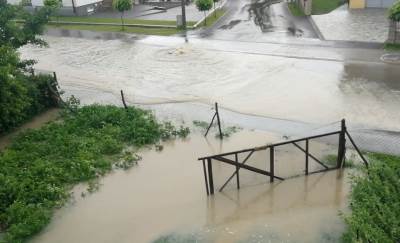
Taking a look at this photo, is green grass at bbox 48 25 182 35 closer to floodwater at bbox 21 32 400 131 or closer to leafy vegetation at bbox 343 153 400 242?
floodwater at bbox 21 32 400 131

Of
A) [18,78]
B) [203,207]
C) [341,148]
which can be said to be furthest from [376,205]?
[18,78]

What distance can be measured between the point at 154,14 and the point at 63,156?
2666 centimetres

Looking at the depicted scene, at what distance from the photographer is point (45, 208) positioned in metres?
12.8

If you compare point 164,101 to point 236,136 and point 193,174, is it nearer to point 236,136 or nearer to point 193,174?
point 236,136

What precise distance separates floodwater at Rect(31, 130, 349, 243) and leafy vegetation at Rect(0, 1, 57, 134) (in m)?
5.12

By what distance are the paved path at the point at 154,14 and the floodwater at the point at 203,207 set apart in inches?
934

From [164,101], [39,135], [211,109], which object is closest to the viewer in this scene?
[39,135]

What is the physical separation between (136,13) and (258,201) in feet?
104

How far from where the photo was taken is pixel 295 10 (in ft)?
120

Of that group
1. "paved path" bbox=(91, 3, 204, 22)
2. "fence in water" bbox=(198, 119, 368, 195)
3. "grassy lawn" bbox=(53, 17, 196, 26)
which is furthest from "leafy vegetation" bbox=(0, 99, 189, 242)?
"paved path" bbox=(91, 3, 204, 22)

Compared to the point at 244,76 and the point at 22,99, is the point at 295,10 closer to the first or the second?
the point at 244,76

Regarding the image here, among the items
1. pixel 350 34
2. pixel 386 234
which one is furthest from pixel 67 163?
pixel 350 34

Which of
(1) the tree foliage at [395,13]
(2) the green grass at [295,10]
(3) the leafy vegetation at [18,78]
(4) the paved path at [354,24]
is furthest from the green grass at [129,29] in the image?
(1) the tree foliage at [395,13]

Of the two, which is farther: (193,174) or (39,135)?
(39,135)
